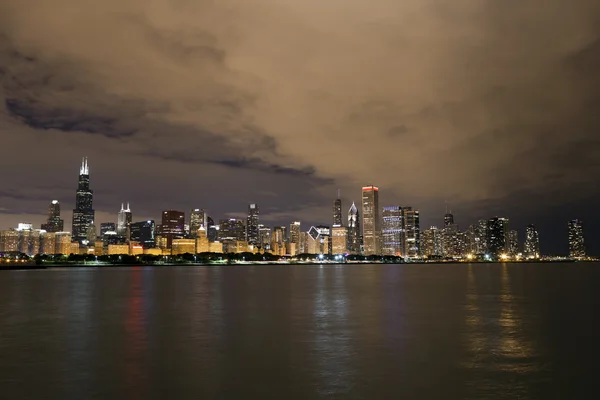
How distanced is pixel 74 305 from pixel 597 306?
5242 cm

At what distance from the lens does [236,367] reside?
22.0m

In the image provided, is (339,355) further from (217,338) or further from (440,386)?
(217,338)

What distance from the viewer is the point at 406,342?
28422mm

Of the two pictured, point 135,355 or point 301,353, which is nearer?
point 135,355

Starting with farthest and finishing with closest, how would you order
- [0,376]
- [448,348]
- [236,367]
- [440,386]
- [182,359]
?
[448,348], [182,359], [236,367], [0,376], [440,386]

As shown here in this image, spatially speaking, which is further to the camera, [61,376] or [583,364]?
[583,364]

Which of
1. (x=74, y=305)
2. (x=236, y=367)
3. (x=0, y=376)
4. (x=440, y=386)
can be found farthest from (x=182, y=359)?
(x=74, y=305)

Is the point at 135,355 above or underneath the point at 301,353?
above

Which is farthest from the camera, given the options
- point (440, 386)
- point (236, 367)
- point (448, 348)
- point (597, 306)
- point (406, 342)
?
point (597, 306)

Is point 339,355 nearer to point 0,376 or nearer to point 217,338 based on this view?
point 217,338

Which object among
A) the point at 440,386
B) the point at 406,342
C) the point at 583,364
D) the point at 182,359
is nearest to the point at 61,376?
the point at 182,359

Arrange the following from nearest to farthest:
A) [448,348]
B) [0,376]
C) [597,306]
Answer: [0,376] → [448,348] → [597,306]

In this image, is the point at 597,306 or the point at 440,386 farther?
the point at 597,306

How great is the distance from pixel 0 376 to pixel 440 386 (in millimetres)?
17381
